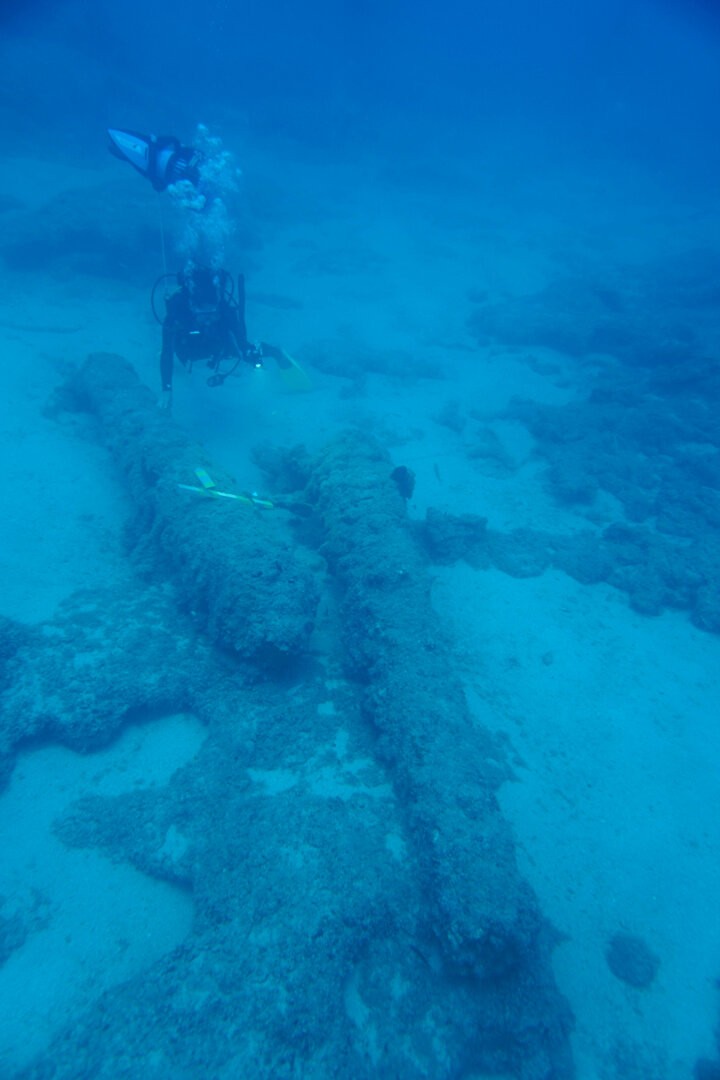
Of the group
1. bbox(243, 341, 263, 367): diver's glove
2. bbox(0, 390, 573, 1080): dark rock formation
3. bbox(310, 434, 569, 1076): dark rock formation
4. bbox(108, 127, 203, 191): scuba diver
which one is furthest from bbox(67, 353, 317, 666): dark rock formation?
bbox(108, 127, 203, 191): scuba diver

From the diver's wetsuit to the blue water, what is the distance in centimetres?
6

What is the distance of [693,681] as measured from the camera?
18.9 ft

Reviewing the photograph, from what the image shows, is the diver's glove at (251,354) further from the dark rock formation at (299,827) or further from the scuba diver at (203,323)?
the dark rock formation at (299,827)

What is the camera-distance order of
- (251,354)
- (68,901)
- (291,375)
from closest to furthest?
(68,901)
(251,354)
(291,375)

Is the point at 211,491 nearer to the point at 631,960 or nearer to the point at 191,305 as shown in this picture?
the point at 191,305

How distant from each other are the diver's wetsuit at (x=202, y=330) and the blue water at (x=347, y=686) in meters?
0.06

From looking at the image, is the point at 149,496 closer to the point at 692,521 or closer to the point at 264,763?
the point at 264,763

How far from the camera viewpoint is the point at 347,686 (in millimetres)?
4516

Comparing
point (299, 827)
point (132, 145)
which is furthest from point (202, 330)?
point (299, 827)

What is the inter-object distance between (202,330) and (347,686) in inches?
229

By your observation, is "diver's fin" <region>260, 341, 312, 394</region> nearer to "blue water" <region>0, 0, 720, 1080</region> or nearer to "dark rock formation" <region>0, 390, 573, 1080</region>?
"blue water" <region>0, 0, 720, 1080</region>

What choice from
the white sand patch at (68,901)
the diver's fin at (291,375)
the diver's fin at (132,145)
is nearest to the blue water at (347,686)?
the white sand patch at (68,901)

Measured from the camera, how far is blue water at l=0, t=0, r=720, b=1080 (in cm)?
288

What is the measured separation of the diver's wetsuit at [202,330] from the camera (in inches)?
298
